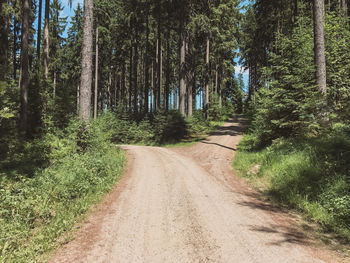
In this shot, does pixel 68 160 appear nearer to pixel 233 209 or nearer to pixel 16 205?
pixel 16 205

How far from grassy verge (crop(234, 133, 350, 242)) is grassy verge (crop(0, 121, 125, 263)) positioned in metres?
5.15

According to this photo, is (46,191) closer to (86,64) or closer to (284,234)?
(284,234)

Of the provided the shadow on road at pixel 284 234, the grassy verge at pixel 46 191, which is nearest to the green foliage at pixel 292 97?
the shadow on road at pixel 284 234

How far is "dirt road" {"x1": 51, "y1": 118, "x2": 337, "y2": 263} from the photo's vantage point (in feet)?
10.3

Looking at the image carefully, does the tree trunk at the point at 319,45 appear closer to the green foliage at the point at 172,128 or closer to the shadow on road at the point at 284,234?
the shadow on road at the point at 284,234

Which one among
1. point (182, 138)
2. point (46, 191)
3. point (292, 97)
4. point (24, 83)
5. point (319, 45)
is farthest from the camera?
point (182, 138)

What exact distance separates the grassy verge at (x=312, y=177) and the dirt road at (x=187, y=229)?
2.16 ft

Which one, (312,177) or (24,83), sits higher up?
(24,83)

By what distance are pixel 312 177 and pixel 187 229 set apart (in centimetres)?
411

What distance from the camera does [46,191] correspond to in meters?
5.20

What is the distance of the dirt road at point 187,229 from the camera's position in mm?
3141

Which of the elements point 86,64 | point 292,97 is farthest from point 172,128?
point 292,97

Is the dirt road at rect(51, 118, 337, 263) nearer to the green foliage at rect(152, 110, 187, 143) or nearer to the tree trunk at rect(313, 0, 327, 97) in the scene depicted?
the tree trunk at rect(313, 0, 327, 97)

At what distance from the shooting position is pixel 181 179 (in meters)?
7.43
